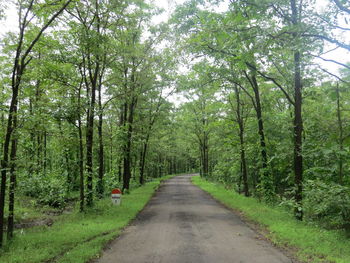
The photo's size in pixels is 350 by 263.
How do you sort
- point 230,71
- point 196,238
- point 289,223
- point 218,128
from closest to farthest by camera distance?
point 196,238
point 289,223
point 230,71
point 218,128

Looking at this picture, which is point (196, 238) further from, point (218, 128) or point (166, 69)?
point (166, 69)

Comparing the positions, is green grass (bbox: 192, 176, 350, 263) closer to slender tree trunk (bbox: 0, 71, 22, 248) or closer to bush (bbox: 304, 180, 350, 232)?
bush (bbox: 304, 180, 350, 232)

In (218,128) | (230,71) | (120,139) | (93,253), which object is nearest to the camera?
(93,253)

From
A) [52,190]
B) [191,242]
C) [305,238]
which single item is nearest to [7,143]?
[191,242]

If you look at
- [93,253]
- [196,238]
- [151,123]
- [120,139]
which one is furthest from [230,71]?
[151,123]

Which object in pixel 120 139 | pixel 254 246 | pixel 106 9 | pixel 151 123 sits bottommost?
pixel 254 246

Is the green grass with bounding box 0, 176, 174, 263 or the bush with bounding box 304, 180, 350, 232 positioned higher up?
the bush with bounding box 304, 180, 350, 232

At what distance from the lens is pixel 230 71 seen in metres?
13.6

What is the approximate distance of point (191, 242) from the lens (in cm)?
713

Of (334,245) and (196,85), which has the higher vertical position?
(196,85)

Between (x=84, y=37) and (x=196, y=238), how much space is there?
8058 millimetres

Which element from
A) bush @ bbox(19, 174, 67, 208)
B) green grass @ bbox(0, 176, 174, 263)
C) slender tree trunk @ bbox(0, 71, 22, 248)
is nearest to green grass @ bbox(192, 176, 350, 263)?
green grass @ bbox(0, 176, 174, 263)

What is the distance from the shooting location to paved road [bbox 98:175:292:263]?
5.89m

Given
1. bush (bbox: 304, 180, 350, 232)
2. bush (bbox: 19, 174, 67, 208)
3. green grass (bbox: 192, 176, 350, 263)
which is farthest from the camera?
bush (bbox: 19, 174, 67, 208)
